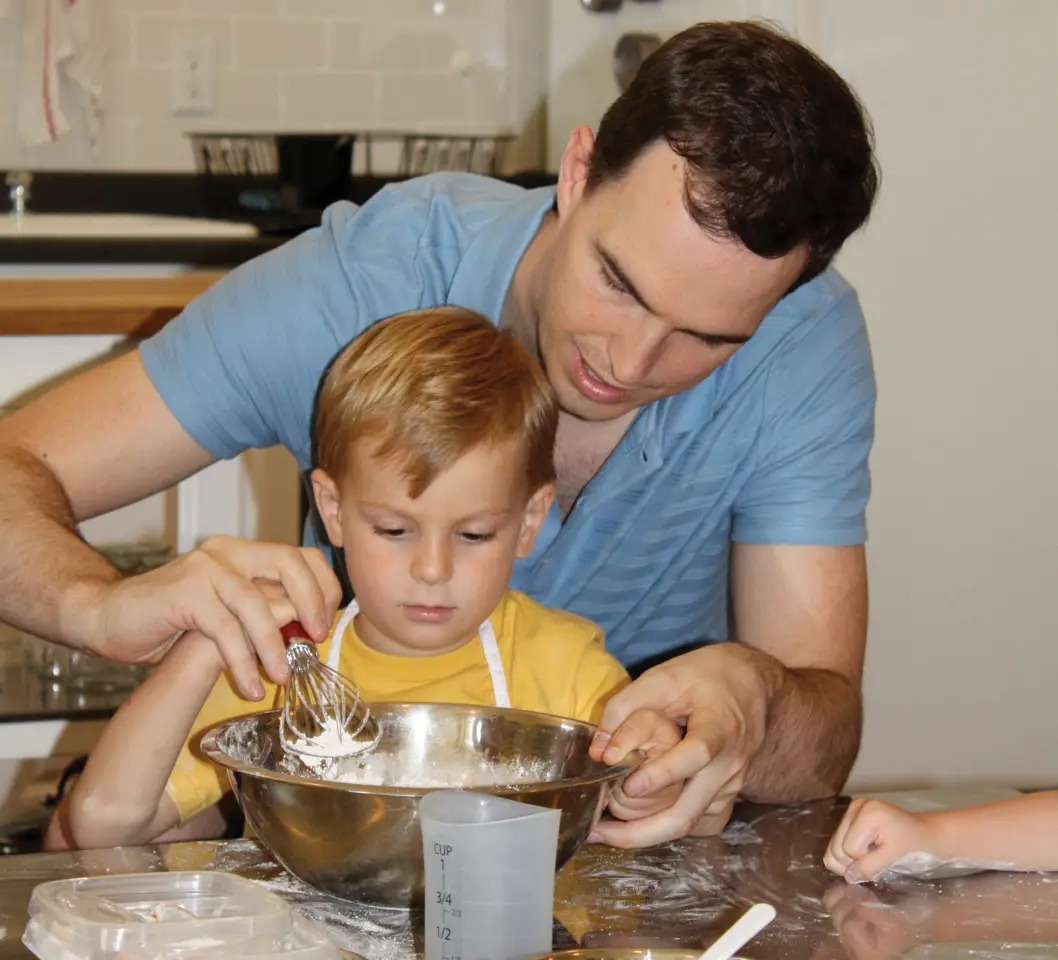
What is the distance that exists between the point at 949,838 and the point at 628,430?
55 centimetres

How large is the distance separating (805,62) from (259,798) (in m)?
0.78

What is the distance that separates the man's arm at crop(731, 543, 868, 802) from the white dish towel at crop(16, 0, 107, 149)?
1.73 m

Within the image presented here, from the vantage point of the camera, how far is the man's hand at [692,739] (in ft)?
3.40

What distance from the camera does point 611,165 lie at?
134cm

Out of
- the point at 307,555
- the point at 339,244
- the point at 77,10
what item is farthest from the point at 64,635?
the point at 77,10

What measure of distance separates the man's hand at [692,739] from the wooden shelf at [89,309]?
100 centimetres

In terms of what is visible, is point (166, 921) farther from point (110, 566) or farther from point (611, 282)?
point (611, 282)

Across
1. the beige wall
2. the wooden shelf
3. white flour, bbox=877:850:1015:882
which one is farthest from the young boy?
the beige wall

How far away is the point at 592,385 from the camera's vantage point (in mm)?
1341

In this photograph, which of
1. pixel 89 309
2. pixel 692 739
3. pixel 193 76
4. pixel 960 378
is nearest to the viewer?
pixel 692 739

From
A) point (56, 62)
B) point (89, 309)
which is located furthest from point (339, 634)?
point (56, 62)

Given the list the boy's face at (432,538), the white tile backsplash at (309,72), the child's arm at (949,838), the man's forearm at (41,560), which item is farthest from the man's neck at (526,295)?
the white tile backsplash at (309,72)

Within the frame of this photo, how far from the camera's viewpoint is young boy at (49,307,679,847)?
1136mm

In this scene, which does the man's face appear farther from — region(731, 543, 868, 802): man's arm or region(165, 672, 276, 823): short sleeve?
region(165, 672, 276, 823): short sleeve
